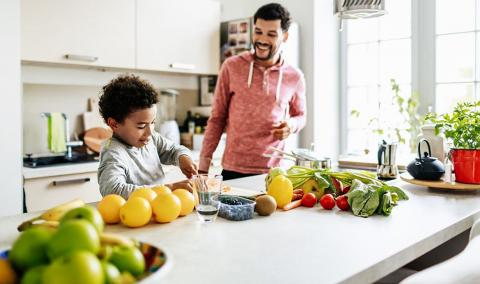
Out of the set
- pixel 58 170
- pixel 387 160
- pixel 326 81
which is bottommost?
pixel 58 170

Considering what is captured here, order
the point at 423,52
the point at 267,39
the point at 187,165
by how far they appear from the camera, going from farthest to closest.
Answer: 1. the point at 423,52
2. the point at 267,39
3. the point at 187,165

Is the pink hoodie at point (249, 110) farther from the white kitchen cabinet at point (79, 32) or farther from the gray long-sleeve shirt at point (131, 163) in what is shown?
the white kitchen cabinet at point (79, 32)

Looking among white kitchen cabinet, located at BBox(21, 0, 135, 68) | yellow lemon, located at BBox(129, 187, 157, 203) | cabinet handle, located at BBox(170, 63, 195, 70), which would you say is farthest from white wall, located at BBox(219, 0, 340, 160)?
yellow lemon, located at BBox(129, 187, 157, 203)

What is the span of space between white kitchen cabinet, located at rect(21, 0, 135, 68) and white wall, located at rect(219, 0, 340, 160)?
1203mm

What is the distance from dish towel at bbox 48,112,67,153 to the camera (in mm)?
3150

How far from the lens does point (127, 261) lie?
748 millimetres

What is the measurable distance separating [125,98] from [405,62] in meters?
2.55

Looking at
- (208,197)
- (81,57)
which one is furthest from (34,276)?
(81,57)

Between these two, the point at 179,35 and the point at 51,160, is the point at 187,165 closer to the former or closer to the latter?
the point at 51,160

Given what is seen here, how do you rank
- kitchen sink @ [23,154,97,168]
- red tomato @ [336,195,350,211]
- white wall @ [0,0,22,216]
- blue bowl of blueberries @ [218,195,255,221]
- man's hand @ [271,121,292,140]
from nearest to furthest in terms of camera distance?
blue bowl of blueberries @ [218,195,255,221], red tomato @ [336,195,350,211], man's hand @ [271,121,292,140], white wall @ [0,0,22,216], kitchen sink @ [23,154,97,168]

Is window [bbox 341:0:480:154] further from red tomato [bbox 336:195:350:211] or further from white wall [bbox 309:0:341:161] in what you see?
red tomato [bbox 336:195:350:211]

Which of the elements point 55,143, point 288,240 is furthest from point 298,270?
point 55,143

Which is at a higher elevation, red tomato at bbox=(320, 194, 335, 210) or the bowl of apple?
the bowl of apple

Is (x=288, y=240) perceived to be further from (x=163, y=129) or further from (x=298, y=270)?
(x=163, y=129)
